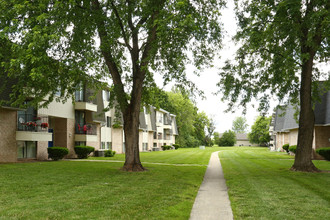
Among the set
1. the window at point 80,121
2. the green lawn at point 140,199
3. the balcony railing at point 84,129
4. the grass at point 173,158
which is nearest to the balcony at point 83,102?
the window at point 80,121

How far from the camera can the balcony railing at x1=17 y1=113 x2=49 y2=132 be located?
78.2 ft

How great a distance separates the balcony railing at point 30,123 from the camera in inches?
938

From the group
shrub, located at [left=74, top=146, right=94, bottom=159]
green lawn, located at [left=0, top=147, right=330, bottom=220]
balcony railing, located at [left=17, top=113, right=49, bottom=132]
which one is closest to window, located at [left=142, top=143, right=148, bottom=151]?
shrub, located at [left=74, top=146, right=94, bottom=159]

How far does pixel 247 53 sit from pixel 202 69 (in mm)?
3499

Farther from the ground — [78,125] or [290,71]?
[290,71]

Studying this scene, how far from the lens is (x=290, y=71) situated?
1698 centimetres

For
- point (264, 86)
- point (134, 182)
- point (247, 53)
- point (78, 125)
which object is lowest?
point (134, 182)

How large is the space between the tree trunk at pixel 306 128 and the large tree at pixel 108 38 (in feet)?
18.1

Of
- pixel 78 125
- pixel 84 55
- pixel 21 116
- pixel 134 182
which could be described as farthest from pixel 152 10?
pixel 78 125

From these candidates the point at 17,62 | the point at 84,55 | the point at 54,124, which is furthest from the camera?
the point at 54,124

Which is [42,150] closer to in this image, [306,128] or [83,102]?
[83,102]

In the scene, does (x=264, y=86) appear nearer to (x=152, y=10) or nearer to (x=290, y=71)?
(x=290, y=71)

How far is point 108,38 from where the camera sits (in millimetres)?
16500

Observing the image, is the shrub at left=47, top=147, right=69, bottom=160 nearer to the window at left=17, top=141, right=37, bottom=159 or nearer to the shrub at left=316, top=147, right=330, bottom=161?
the window at left=17, top=141, right=37, bottom=159
